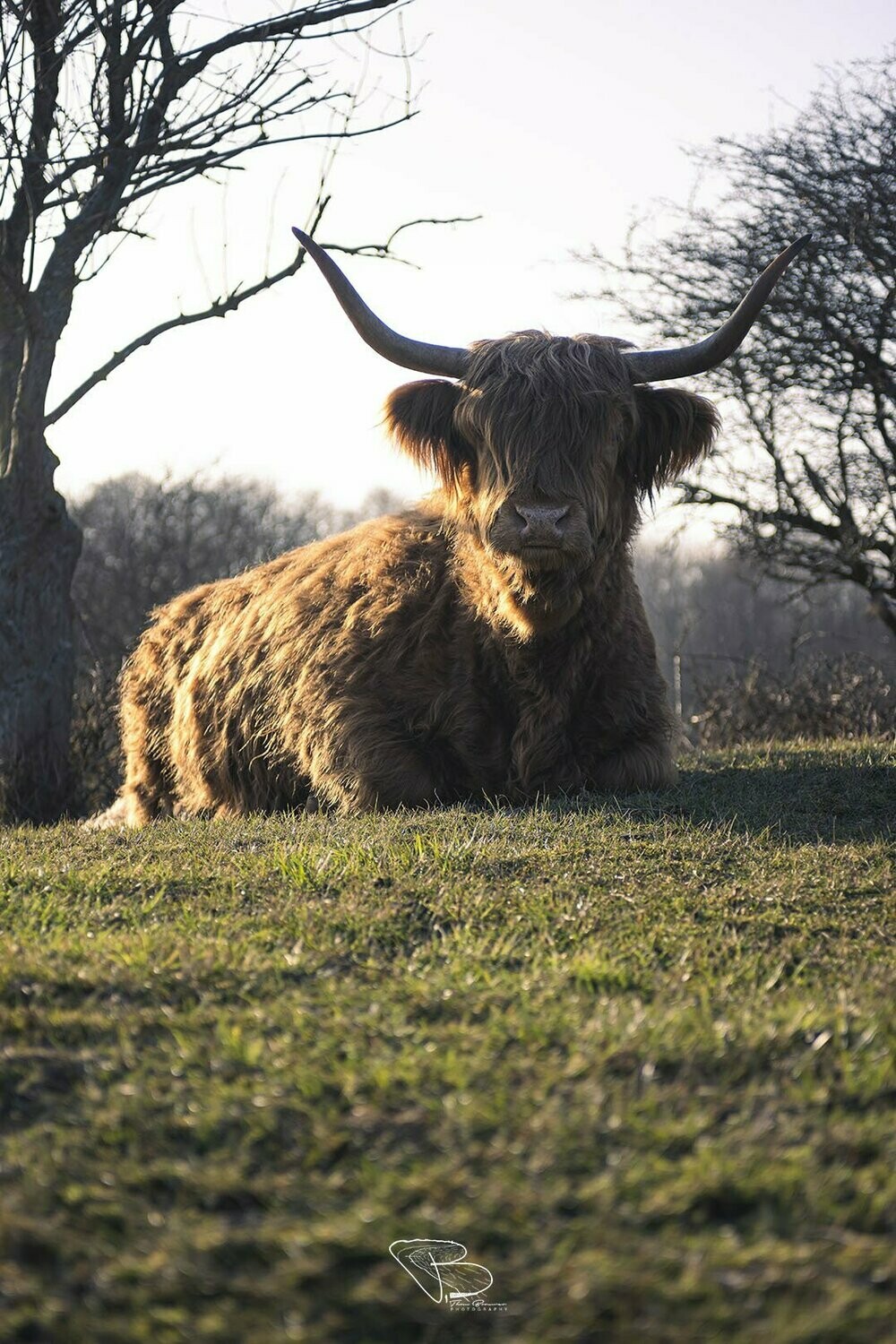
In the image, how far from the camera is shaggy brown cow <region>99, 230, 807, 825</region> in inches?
213

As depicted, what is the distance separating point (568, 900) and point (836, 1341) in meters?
1.98

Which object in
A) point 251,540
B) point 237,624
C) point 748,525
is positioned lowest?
point 237,624

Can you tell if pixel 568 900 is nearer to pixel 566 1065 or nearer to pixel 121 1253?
pixel 566 1065

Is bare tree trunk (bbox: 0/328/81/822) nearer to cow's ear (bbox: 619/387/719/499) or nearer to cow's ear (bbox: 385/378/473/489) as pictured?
cow's ear (bbox: 385/378/473/489)

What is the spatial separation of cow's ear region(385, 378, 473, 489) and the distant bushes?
4947 mm

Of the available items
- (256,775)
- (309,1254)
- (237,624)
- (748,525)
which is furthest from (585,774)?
(748,525)

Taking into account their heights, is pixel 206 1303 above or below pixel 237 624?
below

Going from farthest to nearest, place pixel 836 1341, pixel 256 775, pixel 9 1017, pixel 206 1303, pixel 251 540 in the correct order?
pixel 251 540 → pixel 256 775 → pixel 9 1017 → pixel 206 1303 → pixel 836 1341

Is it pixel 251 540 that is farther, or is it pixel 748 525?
pixel 251 540

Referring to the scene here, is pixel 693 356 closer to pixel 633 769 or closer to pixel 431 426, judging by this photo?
pixel 431 426

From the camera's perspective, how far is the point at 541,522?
16.5 feet

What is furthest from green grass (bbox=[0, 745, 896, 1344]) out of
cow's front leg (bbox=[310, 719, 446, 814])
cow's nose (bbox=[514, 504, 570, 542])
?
cow's front leg (bbox=[310, 719, 446, 814])

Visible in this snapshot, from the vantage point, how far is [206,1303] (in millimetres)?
1810

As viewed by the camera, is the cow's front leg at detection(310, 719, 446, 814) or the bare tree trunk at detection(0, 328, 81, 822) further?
the bare tree trunk at detection(0, 328, 81, 822)
